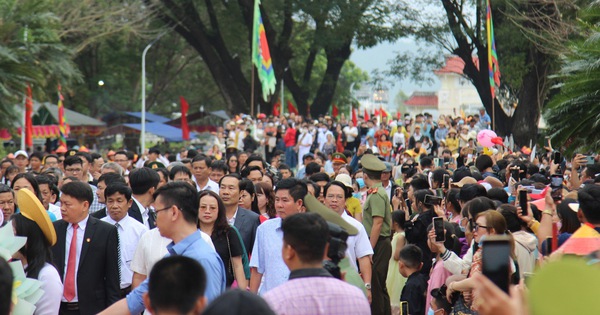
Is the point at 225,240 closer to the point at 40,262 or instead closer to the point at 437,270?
the point at 437,270

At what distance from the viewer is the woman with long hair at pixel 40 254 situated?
620cm

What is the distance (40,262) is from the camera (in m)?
6.45

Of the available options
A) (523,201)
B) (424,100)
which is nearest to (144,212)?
(523,201)

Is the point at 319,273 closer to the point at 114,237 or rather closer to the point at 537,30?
the point at 114,237

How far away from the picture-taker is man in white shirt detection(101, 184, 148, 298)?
340 inches

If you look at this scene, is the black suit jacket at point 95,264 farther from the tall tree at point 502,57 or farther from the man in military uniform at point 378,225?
the tall tree at point 502,57

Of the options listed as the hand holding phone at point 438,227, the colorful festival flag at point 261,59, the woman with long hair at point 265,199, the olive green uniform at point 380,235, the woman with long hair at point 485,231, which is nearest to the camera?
the woman with long hair at point 485,231

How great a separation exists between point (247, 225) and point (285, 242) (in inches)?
180

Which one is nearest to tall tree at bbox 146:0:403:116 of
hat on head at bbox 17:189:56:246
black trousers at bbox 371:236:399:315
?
black trousers at bbox 371:236:399:315

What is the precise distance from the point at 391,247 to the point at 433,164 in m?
7.76

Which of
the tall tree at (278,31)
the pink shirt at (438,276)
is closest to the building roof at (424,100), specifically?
the tall tree at (278,31)

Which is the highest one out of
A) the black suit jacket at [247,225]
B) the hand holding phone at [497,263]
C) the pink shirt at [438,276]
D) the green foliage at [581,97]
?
the green foliage at [581,97]

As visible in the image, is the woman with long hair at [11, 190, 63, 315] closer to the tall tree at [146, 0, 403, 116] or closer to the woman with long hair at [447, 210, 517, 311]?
the woman with long hair at [447, 210, 517, 311]

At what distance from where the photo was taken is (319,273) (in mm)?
4914
